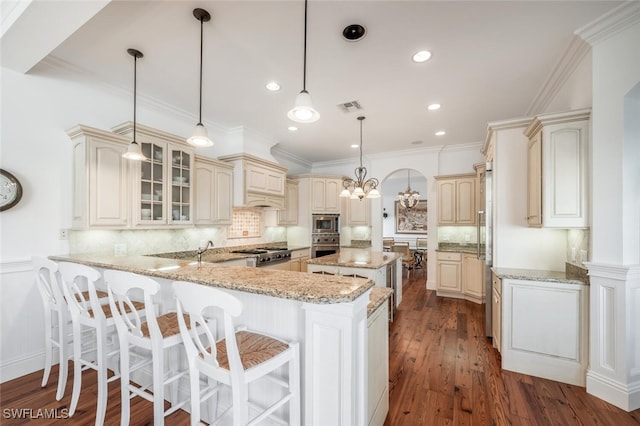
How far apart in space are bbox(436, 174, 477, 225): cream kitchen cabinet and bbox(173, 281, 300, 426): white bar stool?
4.60 metres

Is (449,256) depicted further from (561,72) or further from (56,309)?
(56,309)

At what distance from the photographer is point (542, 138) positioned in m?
2.47

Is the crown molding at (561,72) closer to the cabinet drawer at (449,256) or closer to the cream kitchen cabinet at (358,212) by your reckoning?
the cabinet drawer at (449,256)

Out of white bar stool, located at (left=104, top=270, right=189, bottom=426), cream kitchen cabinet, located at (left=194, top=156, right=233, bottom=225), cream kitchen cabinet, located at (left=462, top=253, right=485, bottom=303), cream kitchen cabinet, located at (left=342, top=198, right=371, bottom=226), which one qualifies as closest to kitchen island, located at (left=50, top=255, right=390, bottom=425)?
white bar stool, located at (left=104, top=270, right=189, bottom=426)

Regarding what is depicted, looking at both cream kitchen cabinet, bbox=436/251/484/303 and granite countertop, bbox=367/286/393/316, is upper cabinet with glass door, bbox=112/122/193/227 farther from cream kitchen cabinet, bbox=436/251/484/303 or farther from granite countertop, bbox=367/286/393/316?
cream kitchen cabinet, bbox=436/251/484/303

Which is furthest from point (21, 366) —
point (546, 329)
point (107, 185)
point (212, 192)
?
point (546, 329)

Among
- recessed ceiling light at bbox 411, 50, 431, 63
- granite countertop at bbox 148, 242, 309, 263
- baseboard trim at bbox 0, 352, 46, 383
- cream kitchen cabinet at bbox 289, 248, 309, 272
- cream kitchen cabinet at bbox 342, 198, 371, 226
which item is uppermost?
recessed ceiling light at bbox 411, 50, 431, 63

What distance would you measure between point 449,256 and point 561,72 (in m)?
3.28

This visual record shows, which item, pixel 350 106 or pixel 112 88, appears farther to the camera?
pixel 350 106

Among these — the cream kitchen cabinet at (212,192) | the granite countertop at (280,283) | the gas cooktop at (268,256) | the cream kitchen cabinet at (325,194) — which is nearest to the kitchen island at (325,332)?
the granite countertop at (280,283)

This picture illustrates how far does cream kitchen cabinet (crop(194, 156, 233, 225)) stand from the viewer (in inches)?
146

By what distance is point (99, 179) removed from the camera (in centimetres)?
266

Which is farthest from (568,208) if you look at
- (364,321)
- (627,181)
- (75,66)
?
(75,66)

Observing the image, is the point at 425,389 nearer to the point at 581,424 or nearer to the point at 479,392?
the point at 479,392
